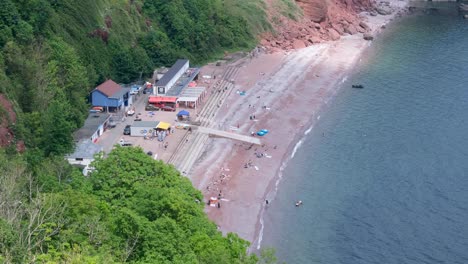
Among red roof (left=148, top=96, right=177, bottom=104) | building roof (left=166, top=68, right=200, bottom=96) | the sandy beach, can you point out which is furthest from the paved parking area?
the sandy beach

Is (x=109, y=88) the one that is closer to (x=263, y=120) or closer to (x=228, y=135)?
(x=228, y=135)

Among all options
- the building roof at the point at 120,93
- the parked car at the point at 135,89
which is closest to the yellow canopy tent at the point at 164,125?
the building roof at the point at 120,93

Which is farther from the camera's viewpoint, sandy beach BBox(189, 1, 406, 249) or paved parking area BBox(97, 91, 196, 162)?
paved parking area BBox(97, 91, 196, 162)

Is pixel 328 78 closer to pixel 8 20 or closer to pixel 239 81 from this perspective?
pixel 239 81

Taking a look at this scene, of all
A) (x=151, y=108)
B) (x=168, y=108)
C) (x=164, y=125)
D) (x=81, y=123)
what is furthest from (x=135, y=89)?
(x=81, y=123)

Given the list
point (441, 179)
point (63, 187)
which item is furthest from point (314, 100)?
point (63, 187)

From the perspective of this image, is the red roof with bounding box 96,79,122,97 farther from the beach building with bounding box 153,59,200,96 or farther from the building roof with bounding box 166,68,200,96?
the building roof with bounding box 166,68,200,96

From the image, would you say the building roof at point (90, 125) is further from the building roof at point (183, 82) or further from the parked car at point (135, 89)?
the building roof at point (183, 82)
